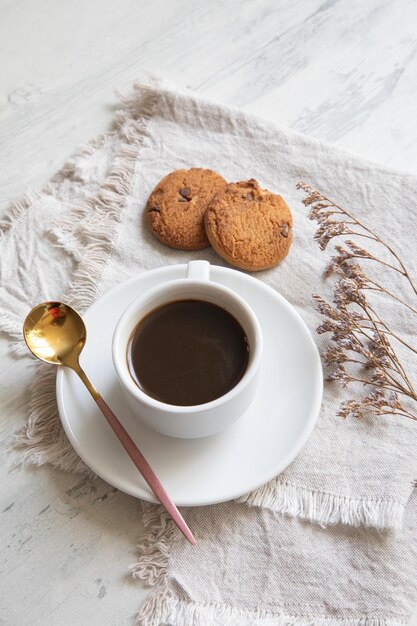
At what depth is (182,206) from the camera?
1.55m

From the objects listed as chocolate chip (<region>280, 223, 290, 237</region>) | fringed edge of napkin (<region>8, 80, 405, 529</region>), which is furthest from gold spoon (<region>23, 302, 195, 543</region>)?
chocolate chip (<region>280, 223, 290, 237</region>)

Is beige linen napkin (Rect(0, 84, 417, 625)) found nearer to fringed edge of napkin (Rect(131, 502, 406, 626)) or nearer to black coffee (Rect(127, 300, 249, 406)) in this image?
fringed edge of napkin (Rect(131, 502, 406, 626))

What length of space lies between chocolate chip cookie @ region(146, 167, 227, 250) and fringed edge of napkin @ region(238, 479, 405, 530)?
60cm

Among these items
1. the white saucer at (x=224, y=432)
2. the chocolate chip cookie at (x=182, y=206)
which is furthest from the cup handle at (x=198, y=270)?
the chocolate chip cookie at (x=182, y=206)

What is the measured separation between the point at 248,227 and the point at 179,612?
33.1 inches

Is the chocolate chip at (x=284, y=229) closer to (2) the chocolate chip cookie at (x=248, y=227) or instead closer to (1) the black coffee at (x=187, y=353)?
(2) the chocolate chip cookie at (x=248, y=227)

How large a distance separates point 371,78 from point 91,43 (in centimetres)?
82

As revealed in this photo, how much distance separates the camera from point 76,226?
1.60m

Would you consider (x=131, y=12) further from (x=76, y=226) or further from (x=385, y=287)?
(x=385, y=287)

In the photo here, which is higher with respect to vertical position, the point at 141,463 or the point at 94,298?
the point at 94,298

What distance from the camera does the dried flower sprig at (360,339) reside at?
4.44ft

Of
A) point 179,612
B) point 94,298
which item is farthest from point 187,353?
point 179,612

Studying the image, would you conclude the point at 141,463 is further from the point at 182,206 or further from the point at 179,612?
the point at 182,206

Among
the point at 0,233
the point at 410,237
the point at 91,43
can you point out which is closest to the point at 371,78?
the point at 410,237
